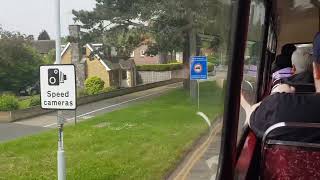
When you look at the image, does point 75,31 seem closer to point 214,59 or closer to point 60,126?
point 60,126

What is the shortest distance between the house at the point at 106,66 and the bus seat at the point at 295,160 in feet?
16.1

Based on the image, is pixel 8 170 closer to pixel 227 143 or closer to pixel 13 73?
pixel 227 143

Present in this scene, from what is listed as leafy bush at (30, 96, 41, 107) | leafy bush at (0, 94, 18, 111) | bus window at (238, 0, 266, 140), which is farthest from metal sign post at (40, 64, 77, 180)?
leafy bush at (30, 96, 41, 107)

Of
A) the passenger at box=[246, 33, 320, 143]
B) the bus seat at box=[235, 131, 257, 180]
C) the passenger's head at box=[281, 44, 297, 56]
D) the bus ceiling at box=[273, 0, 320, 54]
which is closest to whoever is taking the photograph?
the passenger at box=[246, 33, 320, 143]

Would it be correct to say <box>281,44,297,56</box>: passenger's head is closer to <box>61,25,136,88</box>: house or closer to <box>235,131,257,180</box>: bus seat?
<box>61,25,136,88</box>: house

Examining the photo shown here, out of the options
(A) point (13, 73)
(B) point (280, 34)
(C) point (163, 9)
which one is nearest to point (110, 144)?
(B) point (280, 34)

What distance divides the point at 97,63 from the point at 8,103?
7474mm

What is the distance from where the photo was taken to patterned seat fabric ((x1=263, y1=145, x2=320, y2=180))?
7.27 feet

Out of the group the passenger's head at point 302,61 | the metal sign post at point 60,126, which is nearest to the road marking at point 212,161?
the passenger's head at point 302,61

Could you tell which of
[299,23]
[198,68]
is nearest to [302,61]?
[198,68]

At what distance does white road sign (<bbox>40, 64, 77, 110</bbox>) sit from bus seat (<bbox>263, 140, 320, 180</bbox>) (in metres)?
3.00

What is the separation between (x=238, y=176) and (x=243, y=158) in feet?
0.71

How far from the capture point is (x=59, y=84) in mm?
4984

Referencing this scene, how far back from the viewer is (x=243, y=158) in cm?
305
